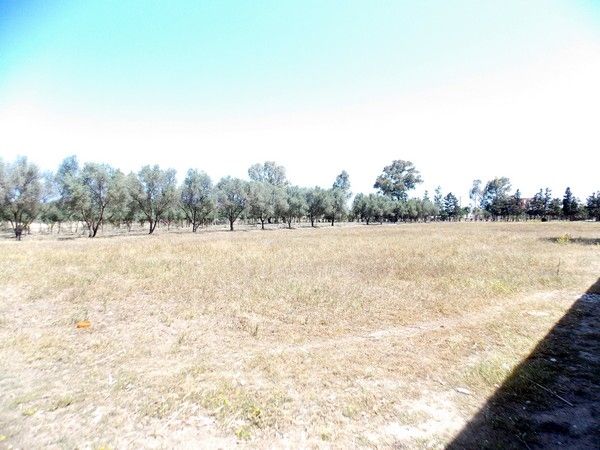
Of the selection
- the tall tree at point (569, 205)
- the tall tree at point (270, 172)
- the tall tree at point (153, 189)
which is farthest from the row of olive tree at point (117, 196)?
the tall tree at point (569, 205)

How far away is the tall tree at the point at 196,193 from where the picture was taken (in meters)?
65.8

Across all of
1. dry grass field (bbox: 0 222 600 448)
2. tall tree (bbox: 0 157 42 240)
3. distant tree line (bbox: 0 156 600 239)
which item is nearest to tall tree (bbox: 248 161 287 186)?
distant tree line (bbox: 0 156 600 239)

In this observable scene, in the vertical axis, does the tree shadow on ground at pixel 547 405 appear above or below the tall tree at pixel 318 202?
below

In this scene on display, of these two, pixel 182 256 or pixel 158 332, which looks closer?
pixel 158 332

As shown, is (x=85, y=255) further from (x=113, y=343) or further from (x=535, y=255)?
(x=535, y=255)

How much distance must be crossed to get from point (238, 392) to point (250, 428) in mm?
969

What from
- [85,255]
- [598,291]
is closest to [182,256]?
[85,255]

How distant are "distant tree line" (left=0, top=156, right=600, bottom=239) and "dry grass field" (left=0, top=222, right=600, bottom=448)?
39686 mm

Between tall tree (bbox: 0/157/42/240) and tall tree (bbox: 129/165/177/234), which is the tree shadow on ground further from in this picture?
tall tree (bbox: 129/165/177/234)

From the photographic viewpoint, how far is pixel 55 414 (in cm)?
475

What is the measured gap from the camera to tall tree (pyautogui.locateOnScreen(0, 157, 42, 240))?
40344mm

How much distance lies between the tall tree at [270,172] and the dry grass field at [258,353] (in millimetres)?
114763

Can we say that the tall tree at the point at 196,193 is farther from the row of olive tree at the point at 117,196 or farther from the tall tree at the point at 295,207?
the tall tree at the point at 295,207

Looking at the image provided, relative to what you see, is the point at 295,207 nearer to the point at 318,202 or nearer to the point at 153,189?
the point at 318,202
